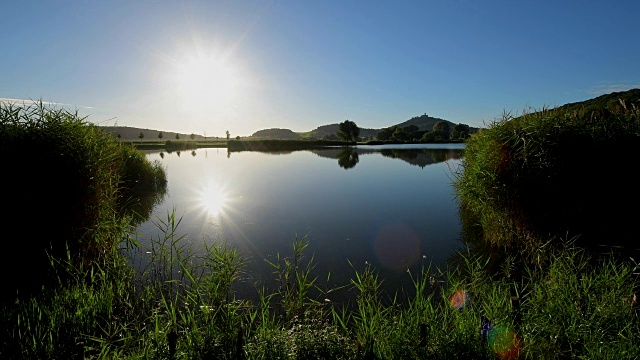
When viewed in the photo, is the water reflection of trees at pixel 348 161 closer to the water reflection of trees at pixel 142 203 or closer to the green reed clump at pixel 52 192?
the water reflection of trees at pixel 142 203

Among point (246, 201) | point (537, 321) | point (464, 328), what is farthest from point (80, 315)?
point (246, 201)

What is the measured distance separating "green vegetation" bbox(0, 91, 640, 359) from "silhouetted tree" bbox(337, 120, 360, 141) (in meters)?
100

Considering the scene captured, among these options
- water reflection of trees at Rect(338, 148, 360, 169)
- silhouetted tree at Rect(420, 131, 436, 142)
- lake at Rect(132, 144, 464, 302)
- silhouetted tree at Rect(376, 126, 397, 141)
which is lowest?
lake at Rect(132, 144, 464, 302)

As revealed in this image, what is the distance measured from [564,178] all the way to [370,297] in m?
6.28

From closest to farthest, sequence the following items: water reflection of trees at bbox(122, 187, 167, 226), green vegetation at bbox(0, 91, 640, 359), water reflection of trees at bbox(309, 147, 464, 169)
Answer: green vegetation at bbox(0, 91, 640, 359) < water reflection of trees at bbox(122, 187, 167, 226) < water reflection of trees at bbox(309, 147, 464, 169)

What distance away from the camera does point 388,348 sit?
147 inches

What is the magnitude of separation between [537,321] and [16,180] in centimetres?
890

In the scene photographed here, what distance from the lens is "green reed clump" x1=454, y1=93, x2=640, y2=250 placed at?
7.54 m

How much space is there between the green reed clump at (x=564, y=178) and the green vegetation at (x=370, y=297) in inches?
1.3

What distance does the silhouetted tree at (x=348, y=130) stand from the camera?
108500mm

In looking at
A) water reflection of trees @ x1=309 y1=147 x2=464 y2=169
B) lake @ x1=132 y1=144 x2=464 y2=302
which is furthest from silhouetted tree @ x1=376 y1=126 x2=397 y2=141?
lake @ x1=132 y1=144 x2=464 y2=302

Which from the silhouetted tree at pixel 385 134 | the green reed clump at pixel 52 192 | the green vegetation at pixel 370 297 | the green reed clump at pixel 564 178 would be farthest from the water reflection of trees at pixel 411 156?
the silhouetted tree at pixel 385 134

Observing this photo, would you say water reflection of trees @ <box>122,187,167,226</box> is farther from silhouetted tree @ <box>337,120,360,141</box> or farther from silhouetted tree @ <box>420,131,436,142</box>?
silhouetted tree @ <box>420,131,436,142</box>

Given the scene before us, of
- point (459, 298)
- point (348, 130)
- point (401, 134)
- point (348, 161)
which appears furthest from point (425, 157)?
point (401, 134)
